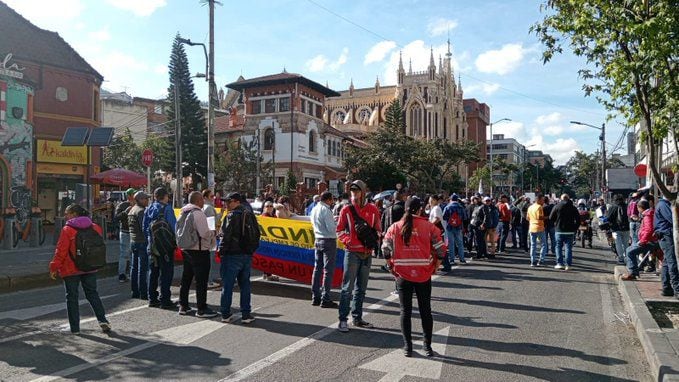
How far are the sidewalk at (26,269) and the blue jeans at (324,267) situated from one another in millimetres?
5956

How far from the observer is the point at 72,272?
688cm

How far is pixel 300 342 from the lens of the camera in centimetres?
663

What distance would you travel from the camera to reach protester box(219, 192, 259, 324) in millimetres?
7513

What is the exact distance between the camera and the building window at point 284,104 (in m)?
49.0

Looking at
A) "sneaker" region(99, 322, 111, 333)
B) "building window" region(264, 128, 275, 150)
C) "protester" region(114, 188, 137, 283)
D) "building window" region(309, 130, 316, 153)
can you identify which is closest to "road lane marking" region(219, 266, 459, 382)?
"sneaker" region(99, 322, 111, 333)

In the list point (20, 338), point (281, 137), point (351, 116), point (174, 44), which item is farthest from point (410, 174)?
point (351, 116)

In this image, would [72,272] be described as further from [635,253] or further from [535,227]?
[535,227]

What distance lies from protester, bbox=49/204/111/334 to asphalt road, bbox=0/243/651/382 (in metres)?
0.25

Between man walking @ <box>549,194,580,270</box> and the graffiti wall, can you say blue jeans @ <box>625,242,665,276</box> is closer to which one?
man walking @ <box>549,194,580,270</box>

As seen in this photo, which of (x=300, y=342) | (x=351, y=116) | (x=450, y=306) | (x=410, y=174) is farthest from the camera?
(x=351, y=116)

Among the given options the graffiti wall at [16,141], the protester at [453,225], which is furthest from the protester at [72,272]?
the graffiti wall at [16,141]

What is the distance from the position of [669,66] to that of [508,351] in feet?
14.8

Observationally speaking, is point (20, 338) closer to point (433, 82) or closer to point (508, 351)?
point (508, 351)

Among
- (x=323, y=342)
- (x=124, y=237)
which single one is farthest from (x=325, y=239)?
(x=124, y=237)
